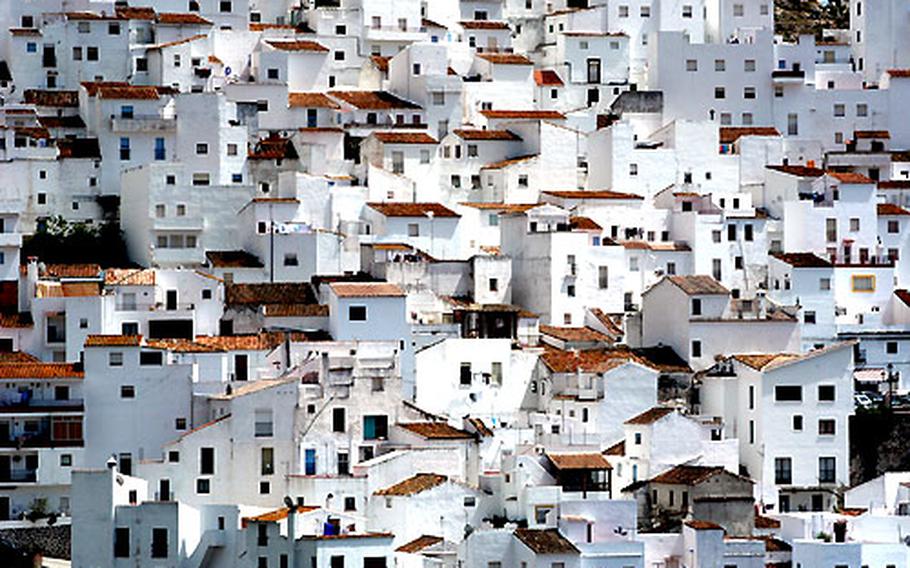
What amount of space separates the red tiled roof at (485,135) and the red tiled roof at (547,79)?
173 inches

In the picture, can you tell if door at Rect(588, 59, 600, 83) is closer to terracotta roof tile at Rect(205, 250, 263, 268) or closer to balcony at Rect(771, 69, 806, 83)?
balcony at Rect(771, 69, 806, 83)

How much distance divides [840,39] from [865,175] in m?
10.2

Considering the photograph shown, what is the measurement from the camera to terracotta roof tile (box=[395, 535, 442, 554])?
54.1m

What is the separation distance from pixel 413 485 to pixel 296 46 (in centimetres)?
1987

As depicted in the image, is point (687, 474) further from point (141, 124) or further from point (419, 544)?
point (141, 124)

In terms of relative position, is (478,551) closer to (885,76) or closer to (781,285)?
(781,285)

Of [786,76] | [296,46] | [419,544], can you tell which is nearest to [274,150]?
[296,46]

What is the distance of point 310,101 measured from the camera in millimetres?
71625

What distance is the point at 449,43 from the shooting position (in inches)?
3009

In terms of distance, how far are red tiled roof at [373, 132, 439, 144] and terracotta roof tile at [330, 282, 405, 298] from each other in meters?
Answer: 8.66

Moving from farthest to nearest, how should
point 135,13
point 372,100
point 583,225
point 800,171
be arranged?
point 372,100
point 135,13
point 800,171
point 583,225

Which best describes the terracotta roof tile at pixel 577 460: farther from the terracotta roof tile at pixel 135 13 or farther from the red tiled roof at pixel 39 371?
the terracotta roof tile at pixel 135 13

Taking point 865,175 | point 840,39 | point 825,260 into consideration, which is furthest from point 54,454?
point 840,39

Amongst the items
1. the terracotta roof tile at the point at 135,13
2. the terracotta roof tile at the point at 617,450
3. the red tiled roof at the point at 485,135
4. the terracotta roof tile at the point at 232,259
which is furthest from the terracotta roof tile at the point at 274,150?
the terracotta roof tile at the point at 617,450
